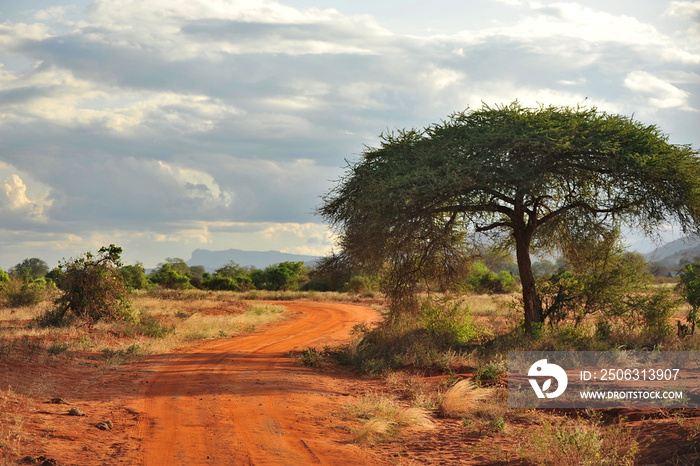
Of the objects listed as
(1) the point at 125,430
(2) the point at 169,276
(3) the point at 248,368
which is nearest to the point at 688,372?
(3) the point at 248,368

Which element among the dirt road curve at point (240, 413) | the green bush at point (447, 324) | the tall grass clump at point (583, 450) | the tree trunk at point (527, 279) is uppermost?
the tree trunk at point (527, 279)

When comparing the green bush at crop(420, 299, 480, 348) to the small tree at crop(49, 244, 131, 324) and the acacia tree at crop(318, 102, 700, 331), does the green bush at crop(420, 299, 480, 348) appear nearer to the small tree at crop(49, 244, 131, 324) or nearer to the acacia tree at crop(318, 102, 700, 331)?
the acacia tree at crop(318, 102, 700, 331)

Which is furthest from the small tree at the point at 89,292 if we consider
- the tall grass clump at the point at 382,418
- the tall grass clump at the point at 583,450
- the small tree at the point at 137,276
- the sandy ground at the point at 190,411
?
the small tree at the point at 137,276

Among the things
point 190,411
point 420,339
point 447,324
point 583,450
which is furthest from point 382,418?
point 447,324

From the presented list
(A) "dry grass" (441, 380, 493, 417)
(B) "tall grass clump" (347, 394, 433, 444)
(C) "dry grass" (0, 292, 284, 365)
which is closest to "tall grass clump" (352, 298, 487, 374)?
(A) "dry grass" (441, 380, 493, 417)

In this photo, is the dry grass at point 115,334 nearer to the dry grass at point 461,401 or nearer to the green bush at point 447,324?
the green bush at point 447,324

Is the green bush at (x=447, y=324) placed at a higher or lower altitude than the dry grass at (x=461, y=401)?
higher

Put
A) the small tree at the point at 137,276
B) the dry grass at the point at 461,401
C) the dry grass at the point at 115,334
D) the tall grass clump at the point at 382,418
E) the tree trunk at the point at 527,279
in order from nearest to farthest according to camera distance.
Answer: the tall grass clump at the point at 382,418, the dry grass at the point at 461,401, the dry grass at the point at 115,334, the tree trunk at the point at 527,279, the small tree at the point at 137,276

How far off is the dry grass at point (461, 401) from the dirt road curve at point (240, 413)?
2089mm

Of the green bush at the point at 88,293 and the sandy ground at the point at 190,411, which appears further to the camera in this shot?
the green bush at the point at 88,293

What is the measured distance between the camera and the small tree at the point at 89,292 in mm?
20281

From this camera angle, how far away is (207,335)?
21.5m

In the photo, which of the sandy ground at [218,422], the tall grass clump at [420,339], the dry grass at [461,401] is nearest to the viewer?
the sandy ground at [218,422]

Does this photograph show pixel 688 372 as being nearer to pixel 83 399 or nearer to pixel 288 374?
pixel 288 374
